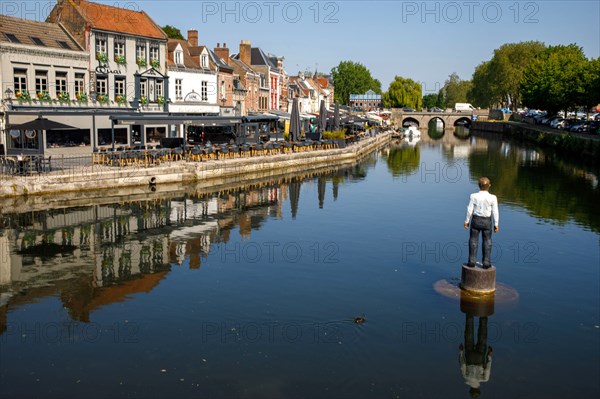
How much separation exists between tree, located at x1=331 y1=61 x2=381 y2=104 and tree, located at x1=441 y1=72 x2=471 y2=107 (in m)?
36.1

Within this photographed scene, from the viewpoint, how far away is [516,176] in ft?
126

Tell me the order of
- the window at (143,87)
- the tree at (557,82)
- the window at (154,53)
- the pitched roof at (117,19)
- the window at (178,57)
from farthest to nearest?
the tree at (557,82), the window at (178,57), the window at (154,53), the window at (143,87), the pitched roof at (117,19)

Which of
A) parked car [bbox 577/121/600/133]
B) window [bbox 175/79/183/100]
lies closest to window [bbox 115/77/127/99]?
window [bbox 175/79/183/100]

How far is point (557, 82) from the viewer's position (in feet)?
237

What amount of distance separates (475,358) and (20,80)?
32118 mm

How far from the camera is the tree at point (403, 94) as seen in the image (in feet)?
430

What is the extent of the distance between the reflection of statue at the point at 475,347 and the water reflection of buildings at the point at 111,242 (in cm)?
751

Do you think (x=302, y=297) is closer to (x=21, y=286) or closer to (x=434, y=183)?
(x=21, y=286)

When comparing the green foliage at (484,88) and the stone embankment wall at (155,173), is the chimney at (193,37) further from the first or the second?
the green foliage at (484,88)

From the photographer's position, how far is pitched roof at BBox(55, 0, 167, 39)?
3988 centimetres

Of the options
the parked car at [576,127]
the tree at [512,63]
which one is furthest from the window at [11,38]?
the tree at [512,63]

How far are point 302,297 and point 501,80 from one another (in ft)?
335

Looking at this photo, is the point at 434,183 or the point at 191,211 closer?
the point at 191,211

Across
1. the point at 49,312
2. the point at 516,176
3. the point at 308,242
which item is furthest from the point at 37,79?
the point at 516,176
